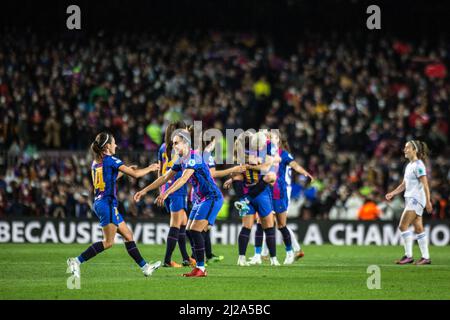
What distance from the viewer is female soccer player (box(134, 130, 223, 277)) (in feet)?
47.0

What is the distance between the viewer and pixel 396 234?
84.8 ft

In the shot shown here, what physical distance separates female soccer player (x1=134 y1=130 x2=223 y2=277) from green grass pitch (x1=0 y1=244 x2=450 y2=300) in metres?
0.47

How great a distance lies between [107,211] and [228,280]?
2.03m

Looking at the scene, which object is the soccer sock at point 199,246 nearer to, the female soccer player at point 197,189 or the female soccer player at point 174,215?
the female soccer player at point 197,189

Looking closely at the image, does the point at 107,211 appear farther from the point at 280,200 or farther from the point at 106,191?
the point at 280,200

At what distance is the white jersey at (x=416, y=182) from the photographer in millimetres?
17812

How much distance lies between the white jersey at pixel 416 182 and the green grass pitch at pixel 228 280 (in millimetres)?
1293

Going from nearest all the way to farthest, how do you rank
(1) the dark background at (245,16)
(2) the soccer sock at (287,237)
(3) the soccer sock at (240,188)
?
(3) the soccer sock at (240,188)
(2) the soccer sock at (287,237)
(1) the dark background at (245,16)

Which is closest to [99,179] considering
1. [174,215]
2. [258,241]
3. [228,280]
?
[228,280]

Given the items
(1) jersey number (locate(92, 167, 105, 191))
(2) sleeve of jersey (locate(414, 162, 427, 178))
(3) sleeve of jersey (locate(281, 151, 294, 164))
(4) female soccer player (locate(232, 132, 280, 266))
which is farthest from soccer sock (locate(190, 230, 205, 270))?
(2) sleeve of jersey (locate(414, 162, 427, 178))

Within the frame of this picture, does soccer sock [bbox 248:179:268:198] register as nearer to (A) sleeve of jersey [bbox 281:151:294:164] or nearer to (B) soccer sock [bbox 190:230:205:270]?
(A) sleeve of jersey [bbox 281:151:294:164]

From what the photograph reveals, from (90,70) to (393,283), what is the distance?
19.3 meters

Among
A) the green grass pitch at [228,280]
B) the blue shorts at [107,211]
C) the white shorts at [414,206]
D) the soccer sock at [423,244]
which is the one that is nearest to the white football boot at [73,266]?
the green grass pitch at [228,280]
